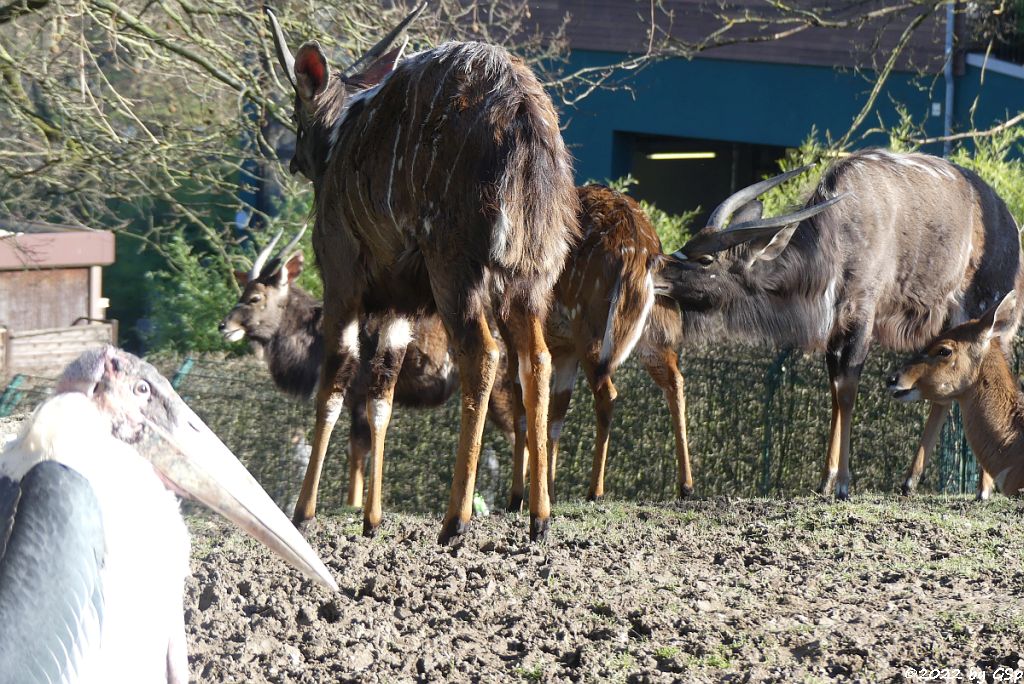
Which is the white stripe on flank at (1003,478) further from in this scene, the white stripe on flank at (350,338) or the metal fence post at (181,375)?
the metal fence post at (181,375)

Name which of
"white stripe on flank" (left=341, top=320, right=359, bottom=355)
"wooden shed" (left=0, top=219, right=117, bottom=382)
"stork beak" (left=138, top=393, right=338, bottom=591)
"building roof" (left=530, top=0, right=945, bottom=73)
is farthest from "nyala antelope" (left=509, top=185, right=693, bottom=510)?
"wooden shed" (left=0, top=219, right=117, bottom=382)

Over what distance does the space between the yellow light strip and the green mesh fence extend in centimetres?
872

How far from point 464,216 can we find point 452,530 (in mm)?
1355

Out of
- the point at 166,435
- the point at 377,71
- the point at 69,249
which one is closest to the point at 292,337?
the point at 377,71

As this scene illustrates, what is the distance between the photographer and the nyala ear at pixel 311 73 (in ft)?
20.5

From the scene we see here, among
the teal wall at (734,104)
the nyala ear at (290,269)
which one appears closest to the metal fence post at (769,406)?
the nyala ear at (290,269)

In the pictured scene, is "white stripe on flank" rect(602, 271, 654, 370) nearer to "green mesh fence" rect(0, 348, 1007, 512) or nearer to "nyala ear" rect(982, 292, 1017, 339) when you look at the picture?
"nyala ear" rect(982, 292, 1017, 339)

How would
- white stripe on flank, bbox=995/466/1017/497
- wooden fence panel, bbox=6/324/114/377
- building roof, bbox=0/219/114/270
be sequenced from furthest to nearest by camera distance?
building roof, bbox=0/219/114/270
wooden fence panel, bbox=6/324/114/377
white stripe on flank, bbox=995/466/1017/497

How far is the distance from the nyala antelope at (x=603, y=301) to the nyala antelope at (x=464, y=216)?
175cm

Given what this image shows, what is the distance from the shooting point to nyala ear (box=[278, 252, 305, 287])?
998 centimetres

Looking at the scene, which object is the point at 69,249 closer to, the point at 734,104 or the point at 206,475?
the point at 734,104

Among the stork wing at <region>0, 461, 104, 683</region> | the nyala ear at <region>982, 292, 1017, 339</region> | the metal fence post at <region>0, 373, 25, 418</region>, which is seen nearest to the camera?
the stork wing at <region>0, 461, 104, 683</region>

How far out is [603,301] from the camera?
7.38 meters

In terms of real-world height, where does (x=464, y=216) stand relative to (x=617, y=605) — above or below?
above
